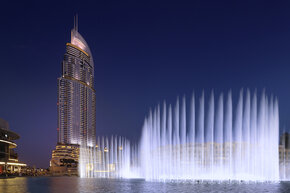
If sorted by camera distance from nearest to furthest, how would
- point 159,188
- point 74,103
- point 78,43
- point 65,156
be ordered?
1. point 159,188
2. point 65,156
3. point 74,103
4. point 78,43

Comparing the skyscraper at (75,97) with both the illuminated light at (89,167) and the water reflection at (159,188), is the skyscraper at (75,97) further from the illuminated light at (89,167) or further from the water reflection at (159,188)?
the water reflection at (159,188)

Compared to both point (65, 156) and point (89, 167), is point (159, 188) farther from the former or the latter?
point (65, 156)

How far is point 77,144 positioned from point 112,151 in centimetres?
10887

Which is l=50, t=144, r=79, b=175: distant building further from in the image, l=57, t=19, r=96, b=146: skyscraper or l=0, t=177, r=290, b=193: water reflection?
l=0, t=177, r=290, b=193: water reflection

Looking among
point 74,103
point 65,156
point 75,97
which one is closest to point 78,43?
point 75,97

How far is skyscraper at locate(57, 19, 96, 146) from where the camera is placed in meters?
175

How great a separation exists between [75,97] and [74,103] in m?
3.34

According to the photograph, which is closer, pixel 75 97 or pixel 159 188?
pixel 159 188

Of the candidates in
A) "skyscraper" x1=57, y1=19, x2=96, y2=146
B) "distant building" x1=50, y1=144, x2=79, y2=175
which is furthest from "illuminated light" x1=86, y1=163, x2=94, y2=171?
"skyscraper" x1=57, y1=19, x2=96, y2=146

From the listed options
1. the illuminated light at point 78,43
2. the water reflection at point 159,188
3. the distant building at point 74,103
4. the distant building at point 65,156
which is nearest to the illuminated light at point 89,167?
the water reflection at point 159,188

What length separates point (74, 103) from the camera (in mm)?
179375

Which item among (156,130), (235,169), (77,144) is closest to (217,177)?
(235,169)

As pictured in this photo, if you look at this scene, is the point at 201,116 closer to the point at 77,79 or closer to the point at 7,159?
the point at 7,159

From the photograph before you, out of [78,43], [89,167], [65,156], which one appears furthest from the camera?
[78,43]
